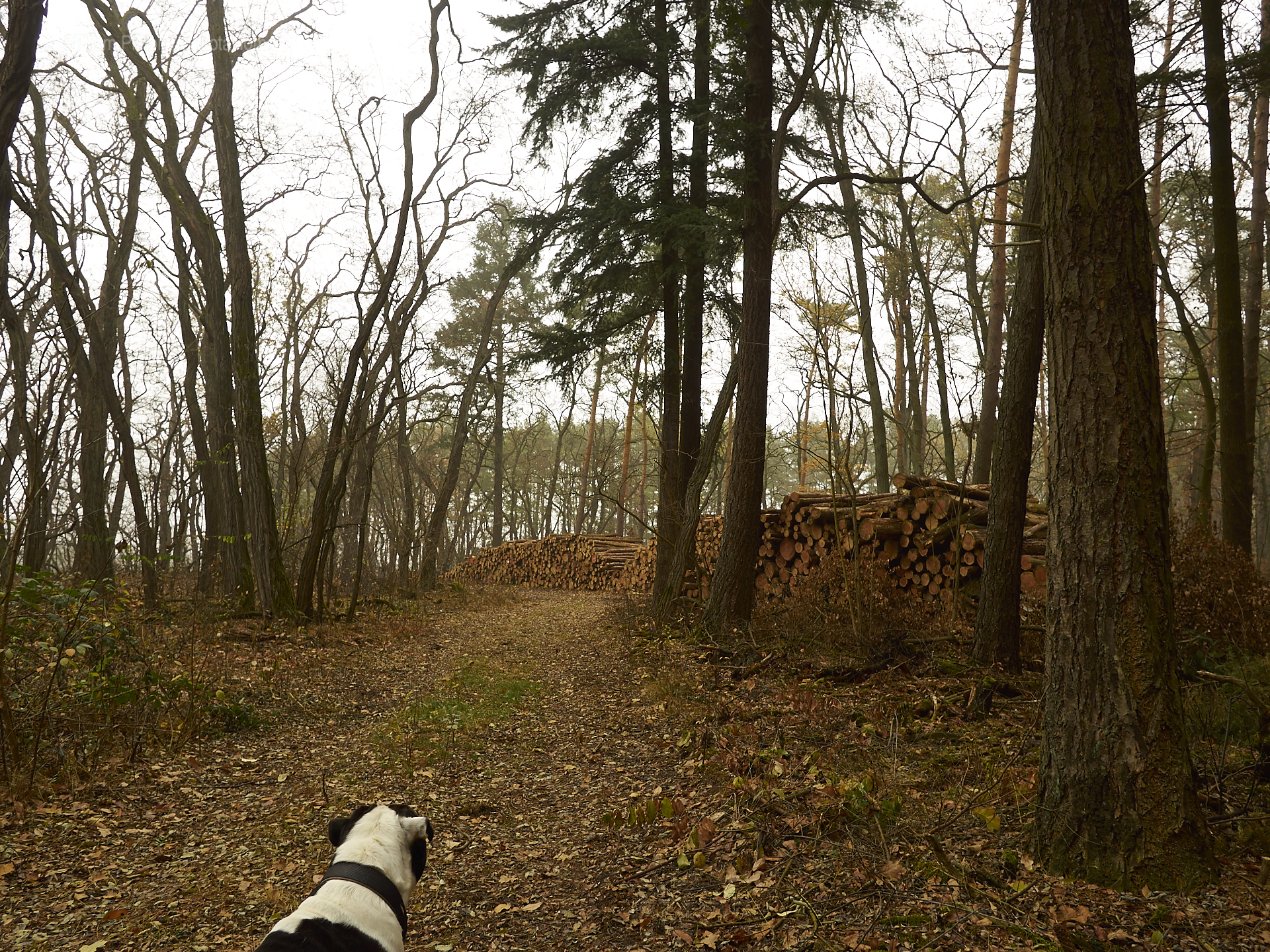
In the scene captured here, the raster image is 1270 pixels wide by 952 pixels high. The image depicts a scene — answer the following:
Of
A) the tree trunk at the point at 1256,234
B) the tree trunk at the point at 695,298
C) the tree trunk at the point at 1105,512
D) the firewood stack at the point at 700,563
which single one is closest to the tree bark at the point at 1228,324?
the tree trunk at the point at 1256,234

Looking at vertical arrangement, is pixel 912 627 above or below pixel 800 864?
above

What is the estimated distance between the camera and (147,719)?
216 inches

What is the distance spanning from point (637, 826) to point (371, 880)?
6.55 ft

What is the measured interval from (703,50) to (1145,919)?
1236 cm

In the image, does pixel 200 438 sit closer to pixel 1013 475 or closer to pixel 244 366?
pixel 244 366

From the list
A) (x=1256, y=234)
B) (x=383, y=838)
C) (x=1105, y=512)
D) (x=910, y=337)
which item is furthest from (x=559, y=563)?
(x=1105, y=512)

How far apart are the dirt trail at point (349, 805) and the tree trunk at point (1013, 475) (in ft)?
9.96

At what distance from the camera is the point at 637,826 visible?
4.23 metres

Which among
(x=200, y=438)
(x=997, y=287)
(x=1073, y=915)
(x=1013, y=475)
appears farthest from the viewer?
(x=997, y=287)

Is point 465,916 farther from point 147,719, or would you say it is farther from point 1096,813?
point 147,719

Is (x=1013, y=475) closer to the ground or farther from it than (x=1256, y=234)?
closer to the ground

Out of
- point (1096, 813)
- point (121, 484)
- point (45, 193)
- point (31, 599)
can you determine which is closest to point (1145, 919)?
point (1096, 813)

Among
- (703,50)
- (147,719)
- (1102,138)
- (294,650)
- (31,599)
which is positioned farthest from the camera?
(703,50)

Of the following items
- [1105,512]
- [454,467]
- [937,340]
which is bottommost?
[1105,512]
